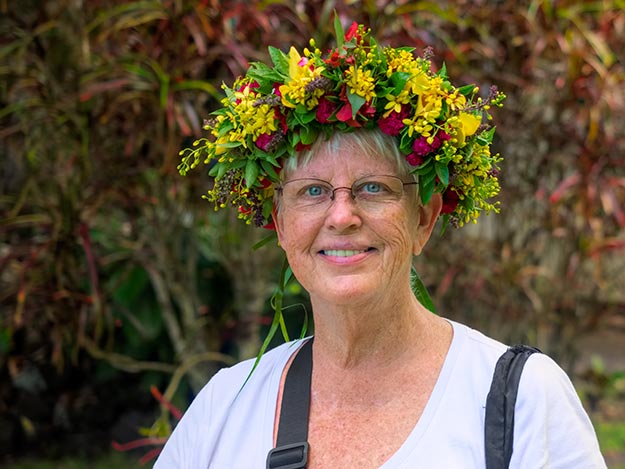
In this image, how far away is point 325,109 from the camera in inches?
77.2

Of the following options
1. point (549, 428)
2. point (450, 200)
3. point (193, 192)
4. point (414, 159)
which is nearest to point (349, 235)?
point (414, 159)

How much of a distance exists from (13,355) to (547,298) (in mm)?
2771

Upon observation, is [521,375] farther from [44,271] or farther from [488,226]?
[488,226]

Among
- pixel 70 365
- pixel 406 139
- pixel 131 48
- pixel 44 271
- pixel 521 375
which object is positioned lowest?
pixel 70 365

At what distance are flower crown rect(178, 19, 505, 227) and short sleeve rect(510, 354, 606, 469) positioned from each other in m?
0.47

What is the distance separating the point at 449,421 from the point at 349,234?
17.4 inches

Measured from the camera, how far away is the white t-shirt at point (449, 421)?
1.78 metres

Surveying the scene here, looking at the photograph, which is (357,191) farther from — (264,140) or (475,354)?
(475,354)

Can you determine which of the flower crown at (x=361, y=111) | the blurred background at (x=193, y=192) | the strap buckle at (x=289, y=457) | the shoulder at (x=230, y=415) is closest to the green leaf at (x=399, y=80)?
the flower crown at (x=361, y=111)

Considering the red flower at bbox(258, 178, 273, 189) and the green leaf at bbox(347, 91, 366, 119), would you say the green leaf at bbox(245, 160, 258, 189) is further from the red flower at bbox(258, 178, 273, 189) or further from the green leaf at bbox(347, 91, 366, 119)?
the green leaf at bbox(347, 91, 366, 119)

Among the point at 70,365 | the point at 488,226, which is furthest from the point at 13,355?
the point at 488,226

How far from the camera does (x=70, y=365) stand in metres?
5.22

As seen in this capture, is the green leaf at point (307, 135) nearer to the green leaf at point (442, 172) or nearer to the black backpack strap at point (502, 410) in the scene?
the green leaf at point (442, 172)

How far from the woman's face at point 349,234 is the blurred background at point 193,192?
164cm
